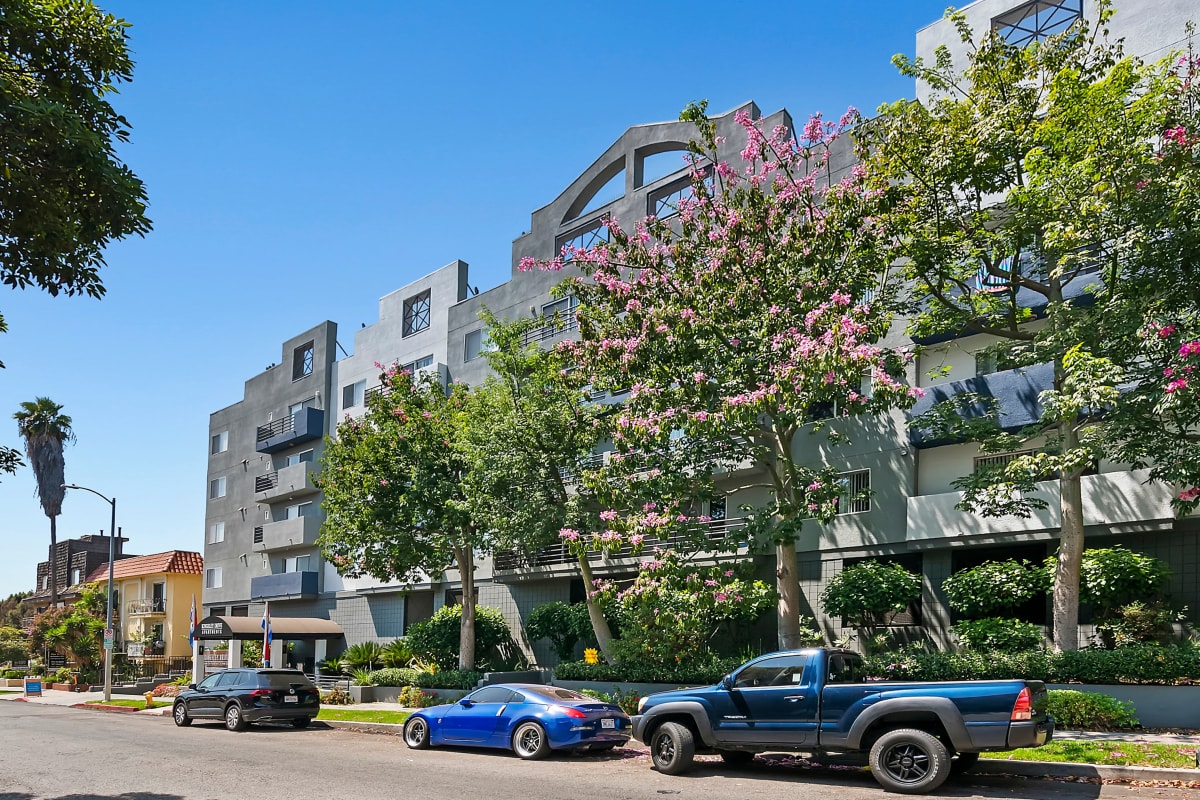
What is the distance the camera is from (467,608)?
32.1 m

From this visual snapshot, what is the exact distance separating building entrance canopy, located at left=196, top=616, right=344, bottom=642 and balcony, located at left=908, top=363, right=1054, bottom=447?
1056 inches

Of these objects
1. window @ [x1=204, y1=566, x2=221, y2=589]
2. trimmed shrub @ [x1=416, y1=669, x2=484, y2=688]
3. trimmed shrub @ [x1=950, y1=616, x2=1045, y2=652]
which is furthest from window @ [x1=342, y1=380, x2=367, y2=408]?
trimmed shrub @ [x1=950, y1=616, x2=1045, y2=652]

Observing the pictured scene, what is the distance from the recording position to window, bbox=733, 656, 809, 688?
14969mm

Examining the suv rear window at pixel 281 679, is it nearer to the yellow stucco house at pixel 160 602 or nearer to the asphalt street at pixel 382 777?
the asphalt street at pixel 382 777

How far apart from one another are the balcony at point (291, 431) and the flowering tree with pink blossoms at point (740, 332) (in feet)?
84.6

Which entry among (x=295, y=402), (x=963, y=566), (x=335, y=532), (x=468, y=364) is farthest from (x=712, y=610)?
(x=295, y=402)

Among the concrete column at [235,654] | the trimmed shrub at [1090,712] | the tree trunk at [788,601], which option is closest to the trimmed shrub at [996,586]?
the tree trunk at [788,601]

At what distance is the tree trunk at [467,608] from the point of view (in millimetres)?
31688

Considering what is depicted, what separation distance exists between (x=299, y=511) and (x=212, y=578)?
9.79 m

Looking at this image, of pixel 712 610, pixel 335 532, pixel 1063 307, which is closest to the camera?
pixel 1063 307

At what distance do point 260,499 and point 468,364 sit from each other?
17014 millimetres

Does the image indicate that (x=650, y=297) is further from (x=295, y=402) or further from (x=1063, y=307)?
(x=295, y=402)

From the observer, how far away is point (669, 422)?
21562mm

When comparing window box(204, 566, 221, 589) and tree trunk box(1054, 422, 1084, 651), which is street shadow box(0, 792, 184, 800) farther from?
window box(204, 566, 221, 589)
